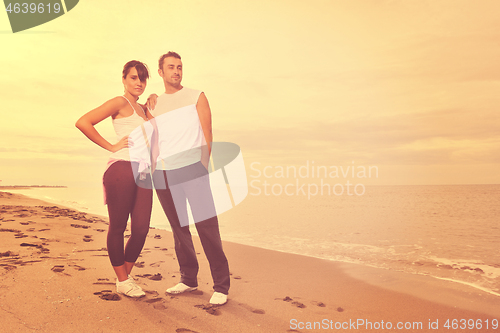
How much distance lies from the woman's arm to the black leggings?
0.17m

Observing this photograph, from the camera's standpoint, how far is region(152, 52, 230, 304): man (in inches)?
120

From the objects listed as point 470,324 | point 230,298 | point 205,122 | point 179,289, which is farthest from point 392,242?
point 205,122

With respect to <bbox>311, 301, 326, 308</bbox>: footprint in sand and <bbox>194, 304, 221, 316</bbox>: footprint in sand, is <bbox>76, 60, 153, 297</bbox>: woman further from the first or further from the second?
<bbox>311, 301, 326, 308</bbox>: footprint in sand

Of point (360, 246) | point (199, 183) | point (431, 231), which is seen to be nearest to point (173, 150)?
point (199, 183)

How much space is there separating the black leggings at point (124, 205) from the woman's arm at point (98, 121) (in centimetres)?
17

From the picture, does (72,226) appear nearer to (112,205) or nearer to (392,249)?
(112,205)

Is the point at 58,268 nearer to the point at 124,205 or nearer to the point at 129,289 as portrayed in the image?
the point at 129,289

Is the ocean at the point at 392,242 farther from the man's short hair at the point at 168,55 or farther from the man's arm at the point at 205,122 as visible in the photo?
the man's short hair at the point at 168,55

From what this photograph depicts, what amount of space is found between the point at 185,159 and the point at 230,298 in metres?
1.52

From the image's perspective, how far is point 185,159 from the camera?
10.1ft

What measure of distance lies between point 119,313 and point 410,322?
8.61ft

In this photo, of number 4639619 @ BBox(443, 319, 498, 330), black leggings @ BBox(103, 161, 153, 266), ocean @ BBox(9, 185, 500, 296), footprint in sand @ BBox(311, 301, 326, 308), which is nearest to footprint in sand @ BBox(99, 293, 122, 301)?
black leggings @ BBox(103, 161, 153, 266)

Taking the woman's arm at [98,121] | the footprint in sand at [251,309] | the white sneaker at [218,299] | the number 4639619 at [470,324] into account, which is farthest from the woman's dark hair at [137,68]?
the number 4639619 at [470,324]

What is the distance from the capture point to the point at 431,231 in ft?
29.9
